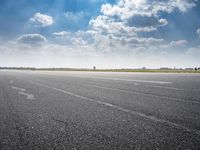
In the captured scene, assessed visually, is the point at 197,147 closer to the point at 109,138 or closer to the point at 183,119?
the point at 109,138

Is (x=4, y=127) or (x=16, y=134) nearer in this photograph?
(x=16, y=134)

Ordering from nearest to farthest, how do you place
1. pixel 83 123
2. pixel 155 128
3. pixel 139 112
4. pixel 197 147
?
pixel 197 147 < pixel 155 128 < pixel 83 123 < pixel 139 112

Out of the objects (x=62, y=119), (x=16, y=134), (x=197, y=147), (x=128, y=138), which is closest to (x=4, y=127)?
(x=16, y=134)

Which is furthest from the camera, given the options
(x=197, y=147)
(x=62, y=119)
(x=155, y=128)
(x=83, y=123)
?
(x=62, y=119)

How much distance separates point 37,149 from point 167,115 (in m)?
2.88

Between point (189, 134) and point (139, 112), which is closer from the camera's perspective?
point (189, 134)

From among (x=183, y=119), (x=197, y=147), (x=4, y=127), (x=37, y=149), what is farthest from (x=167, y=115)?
(x=4, y=127)

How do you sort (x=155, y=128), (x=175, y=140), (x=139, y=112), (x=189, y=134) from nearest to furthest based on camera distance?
(x=175, y=140)
(x=189, y=134)
(x=155, y=128)
(x=139, y=112)

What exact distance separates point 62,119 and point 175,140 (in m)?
2.24

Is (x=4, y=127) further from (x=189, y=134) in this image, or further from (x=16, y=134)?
(x=189, y=134)

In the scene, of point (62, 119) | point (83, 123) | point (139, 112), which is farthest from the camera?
point (139, 112)

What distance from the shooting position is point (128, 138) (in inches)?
127

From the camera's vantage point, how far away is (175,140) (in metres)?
3.09

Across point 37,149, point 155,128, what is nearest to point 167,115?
point 155,128
